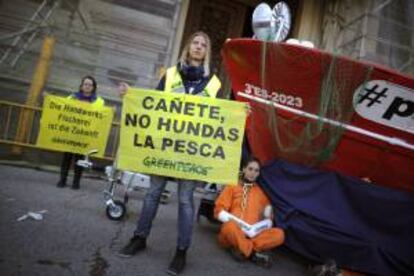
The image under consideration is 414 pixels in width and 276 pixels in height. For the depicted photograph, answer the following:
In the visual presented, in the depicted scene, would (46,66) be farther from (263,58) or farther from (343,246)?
(343,246)

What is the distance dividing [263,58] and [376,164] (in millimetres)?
1666

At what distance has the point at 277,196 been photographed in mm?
5027

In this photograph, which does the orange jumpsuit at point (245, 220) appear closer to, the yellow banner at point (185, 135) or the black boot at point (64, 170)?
the yellow banner at point (185, 135)

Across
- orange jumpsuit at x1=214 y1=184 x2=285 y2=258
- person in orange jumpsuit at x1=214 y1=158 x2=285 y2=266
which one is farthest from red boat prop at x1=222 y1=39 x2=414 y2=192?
orange jumpsuit at x1=214 y1=184 x2=285 y2=258

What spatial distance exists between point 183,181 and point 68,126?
3.27 metres

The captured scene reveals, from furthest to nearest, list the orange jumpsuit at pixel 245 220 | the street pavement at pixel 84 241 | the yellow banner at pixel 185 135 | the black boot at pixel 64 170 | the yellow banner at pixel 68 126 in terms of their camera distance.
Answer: the yellow banner at pixel 68 126
the black boot at pixel 64 170
the orange jumpsuit at pixel 245 220
the yellow banner at pixel 185 135
the street pavement at pixel 84 241

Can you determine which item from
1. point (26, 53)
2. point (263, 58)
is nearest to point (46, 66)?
point (26, 53)

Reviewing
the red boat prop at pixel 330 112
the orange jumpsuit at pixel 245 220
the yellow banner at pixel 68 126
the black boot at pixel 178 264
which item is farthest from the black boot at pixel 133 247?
the yellow banner at pixel 68 126

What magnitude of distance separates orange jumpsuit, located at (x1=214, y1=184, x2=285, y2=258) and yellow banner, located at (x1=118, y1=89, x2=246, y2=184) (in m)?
0.72

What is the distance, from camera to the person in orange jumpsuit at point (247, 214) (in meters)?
4.64

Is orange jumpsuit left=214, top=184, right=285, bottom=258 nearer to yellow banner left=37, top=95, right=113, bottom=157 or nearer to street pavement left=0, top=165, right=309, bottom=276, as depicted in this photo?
street pavement left=0, top=165, right=309, bottom=276

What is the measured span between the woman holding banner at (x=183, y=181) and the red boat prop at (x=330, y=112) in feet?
4.53

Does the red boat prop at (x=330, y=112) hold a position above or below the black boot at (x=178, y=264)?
above

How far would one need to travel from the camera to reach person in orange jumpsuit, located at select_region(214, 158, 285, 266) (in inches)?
183
